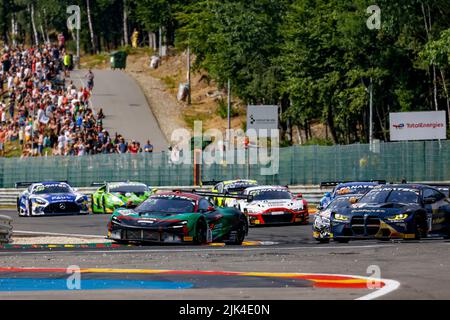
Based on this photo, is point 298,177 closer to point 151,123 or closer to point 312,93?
point 312,93

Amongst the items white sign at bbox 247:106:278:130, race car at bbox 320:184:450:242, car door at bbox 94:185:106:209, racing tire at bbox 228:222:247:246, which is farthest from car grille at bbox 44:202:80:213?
race car at bbox 320:184:450:242

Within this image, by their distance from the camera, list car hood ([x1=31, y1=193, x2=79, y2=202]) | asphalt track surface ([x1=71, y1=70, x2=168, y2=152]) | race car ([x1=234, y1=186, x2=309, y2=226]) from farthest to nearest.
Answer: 1. asphalt track surface ([x1=71, y1=70, x2=168, y2=152])
2. car hood ([x1=31, y1=193, x2=79, y2=202])
3. race car ([x1=234, y1=186, x2=309, y2=226])

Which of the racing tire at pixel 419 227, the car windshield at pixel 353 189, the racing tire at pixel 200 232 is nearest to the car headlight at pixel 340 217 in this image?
the racing tire at pixel 419 227

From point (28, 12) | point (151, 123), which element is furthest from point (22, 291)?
point (28, 12)

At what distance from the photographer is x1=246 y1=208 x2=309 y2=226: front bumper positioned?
3266 centimetres

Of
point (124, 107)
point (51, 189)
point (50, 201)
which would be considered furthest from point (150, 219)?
point (124, 107)

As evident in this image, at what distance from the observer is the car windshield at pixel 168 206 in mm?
24953

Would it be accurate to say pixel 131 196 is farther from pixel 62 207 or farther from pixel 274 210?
pixel 274 210

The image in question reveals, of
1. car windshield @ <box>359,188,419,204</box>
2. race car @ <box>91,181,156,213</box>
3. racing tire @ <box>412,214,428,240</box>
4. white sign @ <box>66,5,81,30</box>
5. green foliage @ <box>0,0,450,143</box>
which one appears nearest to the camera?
racing tire @ <box>412,214,428,240</box>

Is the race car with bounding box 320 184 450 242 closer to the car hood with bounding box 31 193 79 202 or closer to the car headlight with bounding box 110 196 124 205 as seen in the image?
the car headlight with bounding box 110 196 124 205

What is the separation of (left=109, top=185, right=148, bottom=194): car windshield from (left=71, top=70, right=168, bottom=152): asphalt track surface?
1991 cm

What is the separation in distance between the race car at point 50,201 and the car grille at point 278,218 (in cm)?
1050

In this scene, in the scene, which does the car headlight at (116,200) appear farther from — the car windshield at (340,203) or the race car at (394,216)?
the race car at (394,216)

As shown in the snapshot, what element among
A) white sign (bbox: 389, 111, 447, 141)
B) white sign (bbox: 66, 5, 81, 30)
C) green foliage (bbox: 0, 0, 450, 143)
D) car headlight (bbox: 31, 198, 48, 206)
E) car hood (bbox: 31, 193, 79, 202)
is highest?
white sign (bbox: 66, 5, 81, 30)
